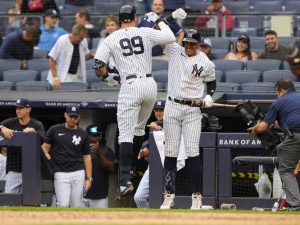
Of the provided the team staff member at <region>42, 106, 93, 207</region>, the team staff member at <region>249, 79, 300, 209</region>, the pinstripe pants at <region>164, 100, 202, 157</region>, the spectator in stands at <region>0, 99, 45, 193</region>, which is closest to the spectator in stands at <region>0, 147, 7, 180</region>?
the spectator in stands at <region>0, 99, 45, 193</region>

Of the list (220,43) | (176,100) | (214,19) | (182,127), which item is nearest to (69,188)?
(182,127)

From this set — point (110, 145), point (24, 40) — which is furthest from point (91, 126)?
point (24, 40)

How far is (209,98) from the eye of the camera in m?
10.5

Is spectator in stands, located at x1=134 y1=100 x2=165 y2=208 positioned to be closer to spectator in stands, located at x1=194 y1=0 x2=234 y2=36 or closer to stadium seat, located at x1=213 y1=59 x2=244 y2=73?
stadium seat, located at x1=213 y1=59 x2=244 y2=73

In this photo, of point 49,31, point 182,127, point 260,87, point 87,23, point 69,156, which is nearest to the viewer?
point 182,127

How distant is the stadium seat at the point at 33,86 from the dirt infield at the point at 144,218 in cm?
435

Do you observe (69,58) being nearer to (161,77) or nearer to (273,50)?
(161,77)

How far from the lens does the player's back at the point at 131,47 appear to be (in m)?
10.3

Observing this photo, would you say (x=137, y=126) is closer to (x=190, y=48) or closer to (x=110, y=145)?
(x=190, y=48)

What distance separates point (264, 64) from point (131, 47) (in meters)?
4.42

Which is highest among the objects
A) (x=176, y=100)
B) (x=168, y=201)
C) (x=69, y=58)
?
(x=69, y=58)

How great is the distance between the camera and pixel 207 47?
14172 millimetres

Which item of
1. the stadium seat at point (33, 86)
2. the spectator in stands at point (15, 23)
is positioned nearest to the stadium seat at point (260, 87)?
the stadium seat at point (33, 86)

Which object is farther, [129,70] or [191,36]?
[191,36]
